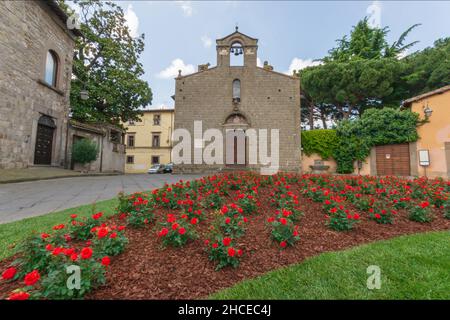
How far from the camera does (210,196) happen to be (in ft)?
12.7

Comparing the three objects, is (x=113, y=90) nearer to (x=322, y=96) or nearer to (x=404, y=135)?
(x=322, y=96)

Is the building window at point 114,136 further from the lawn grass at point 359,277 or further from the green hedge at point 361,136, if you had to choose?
the lawn grass at point 359,277

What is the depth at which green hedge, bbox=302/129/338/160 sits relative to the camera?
1538 cm

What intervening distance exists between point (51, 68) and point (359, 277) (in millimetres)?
16409

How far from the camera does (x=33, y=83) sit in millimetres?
10078

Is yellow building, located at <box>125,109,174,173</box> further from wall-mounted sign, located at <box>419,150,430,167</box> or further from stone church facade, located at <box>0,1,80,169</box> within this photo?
wall-mounted sign, located at <box>419,150,430,167</box>

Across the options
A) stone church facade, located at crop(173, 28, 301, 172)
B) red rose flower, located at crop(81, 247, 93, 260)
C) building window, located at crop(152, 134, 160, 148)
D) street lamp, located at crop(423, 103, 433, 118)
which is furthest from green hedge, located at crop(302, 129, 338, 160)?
building window, located at crop(152, 134, 160, 148)

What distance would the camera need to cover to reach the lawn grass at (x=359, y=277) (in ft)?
5.37

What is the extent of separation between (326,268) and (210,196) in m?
2.30

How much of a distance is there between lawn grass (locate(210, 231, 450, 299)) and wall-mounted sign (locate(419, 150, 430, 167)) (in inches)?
524

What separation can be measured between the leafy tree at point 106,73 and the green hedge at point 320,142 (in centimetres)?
1357

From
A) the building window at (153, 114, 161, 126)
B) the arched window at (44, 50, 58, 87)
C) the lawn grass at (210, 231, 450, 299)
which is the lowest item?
the lawn grass at (210, 231, 450, 299)

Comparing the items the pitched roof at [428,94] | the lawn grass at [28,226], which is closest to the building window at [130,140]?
the lawn grass at [28,226]

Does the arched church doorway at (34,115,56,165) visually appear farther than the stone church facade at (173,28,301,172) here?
No
